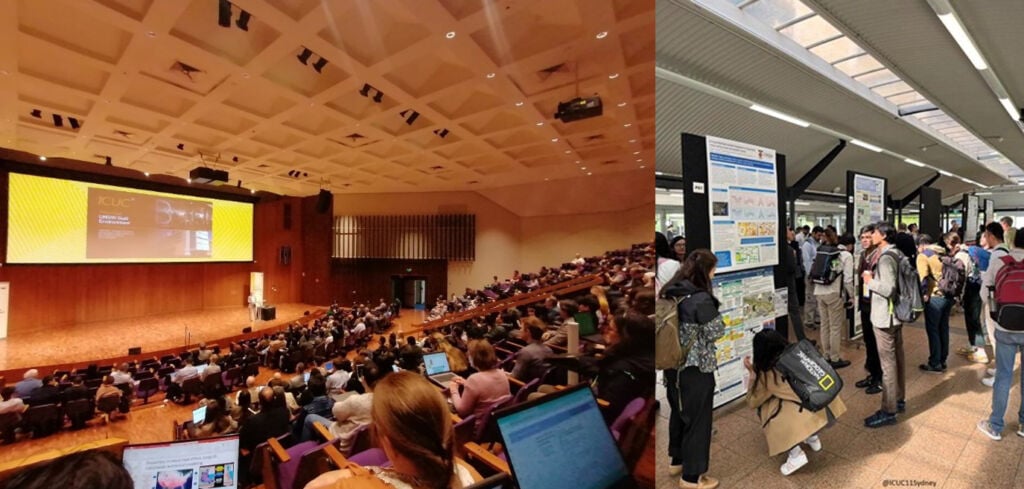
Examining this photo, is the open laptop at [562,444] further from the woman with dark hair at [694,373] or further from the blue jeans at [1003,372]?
the blue jeans at [1003,372]

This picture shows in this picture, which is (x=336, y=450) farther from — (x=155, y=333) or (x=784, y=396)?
(x=784, y=396)

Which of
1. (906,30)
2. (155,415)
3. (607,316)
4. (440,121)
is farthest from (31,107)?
(906,30)

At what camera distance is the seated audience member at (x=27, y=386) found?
2.49 ft

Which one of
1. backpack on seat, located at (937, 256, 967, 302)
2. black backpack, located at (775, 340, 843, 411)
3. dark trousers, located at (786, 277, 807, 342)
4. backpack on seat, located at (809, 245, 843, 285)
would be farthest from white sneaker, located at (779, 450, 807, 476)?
backpack on seat, located at (937, 256, 967, 302)

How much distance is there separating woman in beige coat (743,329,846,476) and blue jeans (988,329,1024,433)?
0.44 m

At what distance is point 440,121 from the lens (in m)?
1.14

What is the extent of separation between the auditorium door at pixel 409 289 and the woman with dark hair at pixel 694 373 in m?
0.79

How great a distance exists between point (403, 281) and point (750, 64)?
1.26 meters

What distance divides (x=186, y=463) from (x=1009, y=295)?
2513mm

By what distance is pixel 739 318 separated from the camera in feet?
4.45

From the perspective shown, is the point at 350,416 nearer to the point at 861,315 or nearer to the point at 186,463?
the point at 186,463

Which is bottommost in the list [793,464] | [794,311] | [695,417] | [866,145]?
[793,464]

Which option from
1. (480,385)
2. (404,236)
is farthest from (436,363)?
(404,236)

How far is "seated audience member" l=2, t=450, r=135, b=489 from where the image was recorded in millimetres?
602
